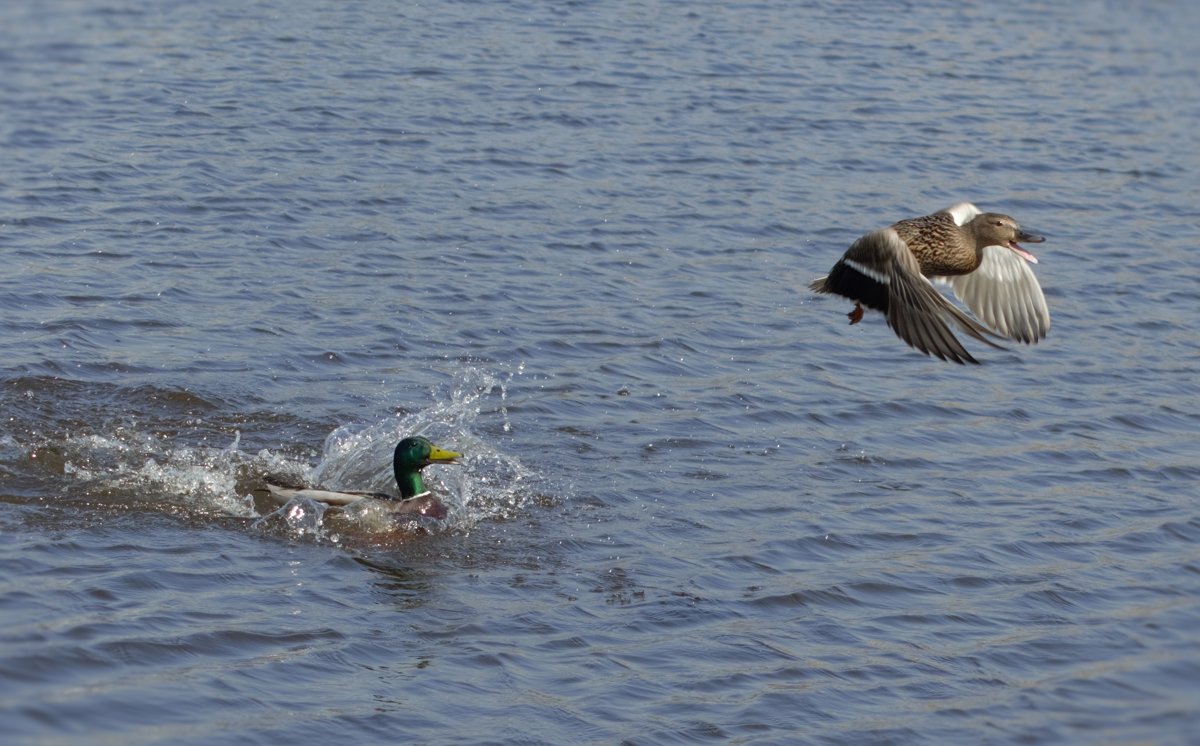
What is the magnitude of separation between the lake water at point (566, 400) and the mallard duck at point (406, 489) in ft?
0.33

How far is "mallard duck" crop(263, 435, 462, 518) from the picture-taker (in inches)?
332

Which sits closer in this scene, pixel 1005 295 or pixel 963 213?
pixel 963 213

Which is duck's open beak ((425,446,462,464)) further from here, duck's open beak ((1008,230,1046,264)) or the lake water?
duck's open beak ((1008,230,1046,264))

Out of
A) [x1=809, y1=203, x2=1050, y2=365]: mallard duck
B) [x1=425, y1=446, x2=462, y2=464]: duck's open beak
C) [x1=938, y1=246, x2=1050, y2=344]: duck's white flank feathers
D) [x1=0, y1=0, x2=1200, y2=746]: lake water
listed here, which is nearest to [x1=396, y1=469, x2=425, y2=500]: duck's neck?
[x1=425, y1=446, x2=462, y2=464]: duck's open beak

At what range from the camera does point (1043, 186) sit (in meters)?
14.9

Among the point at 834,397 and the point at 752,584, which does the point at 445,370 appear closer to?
the point at 834,397

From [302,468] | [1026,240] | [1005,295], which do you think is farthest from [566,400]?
[1026,240]

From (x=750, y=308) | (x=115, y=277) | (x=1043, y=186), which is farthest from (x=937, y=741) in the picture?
(x=1043, y=186)

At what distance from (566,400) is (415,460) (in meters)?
1.34

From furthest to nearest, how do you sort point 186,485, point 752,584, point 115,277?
point 115,277, point 186,485, point 752,584

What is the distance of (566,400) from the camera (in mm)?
10008

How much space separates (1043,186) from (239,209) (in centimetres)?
695

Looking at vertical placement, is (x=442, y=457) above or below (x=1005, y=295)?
below

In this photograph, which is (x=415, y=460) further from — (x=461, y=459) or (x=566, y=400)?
(x=566, y=400)
